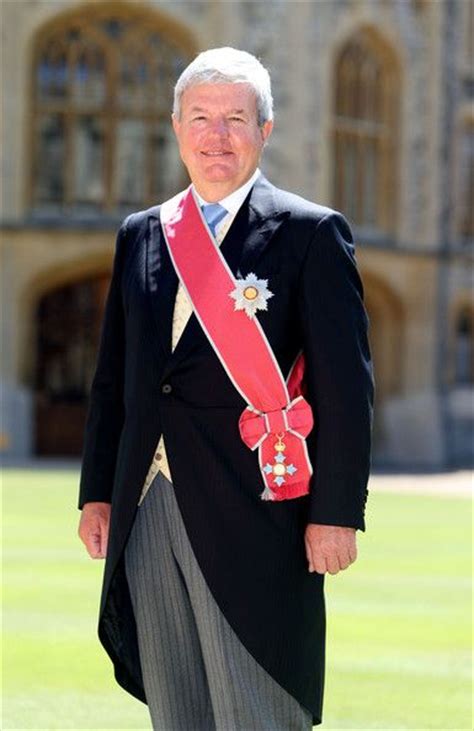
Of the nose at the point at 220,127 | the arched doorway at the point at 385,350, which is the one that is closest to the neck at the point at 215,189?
the nose at the point at 220,127

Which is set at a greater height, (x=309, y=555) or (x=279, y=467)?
(x=279, y=467)

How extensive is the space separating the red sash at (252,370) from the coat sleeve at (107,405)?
11.6 inches

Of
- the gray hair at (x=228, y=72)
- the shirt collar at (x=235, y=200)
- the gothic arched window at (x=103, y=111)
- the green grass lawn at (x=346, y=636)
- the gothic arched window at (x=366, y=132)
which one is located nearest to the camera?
the gray hair at (x=228, y=72)

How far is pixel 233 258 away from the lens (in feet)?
12.3

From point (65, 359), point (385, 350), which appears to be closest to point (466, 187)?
point (385, 350)

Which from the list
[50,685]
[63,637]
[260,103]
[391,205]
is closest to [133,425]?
[260,103]

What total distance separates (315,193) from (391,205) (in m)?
2.04

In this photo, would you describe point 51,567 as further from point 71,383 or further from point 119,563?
point 71,383

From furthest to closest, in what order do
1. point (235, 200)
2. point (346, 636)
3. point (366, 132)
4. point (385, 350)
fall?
point (385, 350), point (366, 132), point (346, 636), point (235, 200)

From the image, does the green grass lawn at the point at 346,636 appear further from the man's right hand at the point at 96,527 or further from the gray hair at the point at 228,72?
the gray hair at the point at 228,72

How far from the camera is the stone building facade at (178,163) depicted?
23562mm

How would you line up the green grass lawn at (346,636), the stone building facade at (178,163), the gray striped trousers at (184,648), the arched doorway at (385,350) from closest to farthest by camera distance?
the gray striped trousers at (184,648), the green grass lawn at (346,636), the stone building facade at (178,163), the arched doorway at (385,350)

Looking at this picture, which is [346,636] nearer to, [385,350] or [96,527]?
[96,527]

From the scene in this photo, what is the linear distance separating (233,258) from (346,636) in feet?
14.0
